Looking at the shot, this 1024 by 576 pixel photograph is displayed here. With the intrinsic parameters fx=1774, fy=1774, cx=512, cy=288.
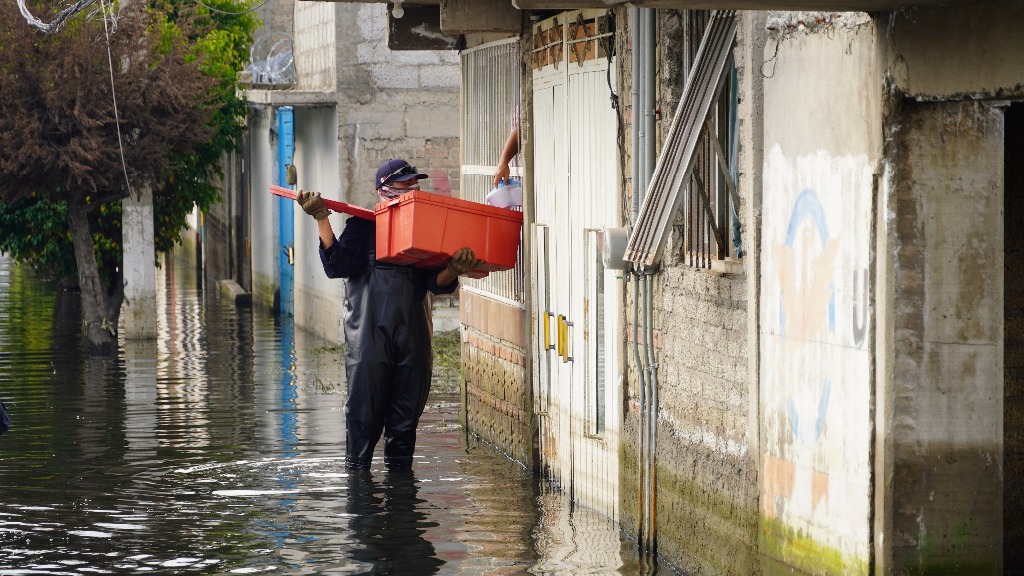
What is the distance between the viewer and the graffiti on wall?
6371 mm

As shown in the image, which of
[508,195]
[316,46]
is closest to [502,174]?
[508,195]

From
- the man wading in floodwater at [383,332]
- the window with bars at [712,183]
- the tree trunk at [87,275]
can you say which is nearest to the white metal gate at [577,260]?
the man wading in floodwater at [383,332]

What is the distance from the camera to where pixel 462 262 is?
33.5 ft

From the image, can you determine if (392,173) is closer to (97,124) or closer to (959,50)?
(959,50)

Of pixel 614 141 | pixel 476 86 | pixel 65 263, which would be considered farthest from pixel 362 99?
pixel 614 141

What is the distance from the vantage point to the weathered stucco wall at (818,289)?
6.32 m

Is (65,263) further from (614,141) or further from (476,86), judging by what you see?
(614,141)

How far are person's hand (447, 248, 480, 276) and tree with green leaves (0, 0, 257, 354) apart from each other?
7.76 meters

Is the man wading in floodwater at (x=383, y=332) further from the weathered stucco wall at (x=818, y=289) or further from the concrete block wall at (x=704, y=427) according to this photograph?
the weathered stucco wall at (x=818, y=289)

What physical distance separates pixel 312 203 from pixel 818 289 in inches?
158

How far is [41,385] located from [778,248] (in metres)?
10.3

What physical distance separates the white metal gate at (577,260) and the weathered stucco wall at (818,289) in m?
2.13

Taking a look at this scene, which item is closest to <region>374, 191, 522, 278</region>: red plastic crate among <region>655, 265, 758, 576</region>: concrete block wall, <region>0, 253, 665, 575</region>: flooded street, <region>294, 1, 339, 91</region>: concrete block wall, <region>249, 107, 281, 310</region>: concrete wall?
<region>0, 253, 665, 575</region>: flooded street

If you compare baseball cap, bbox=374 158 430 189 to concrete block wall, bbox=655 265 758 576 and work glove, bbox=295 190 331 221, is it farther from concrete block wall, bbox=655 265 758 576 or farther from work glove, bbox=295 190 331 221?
concrete block wall, bbox=655 265 758 576
